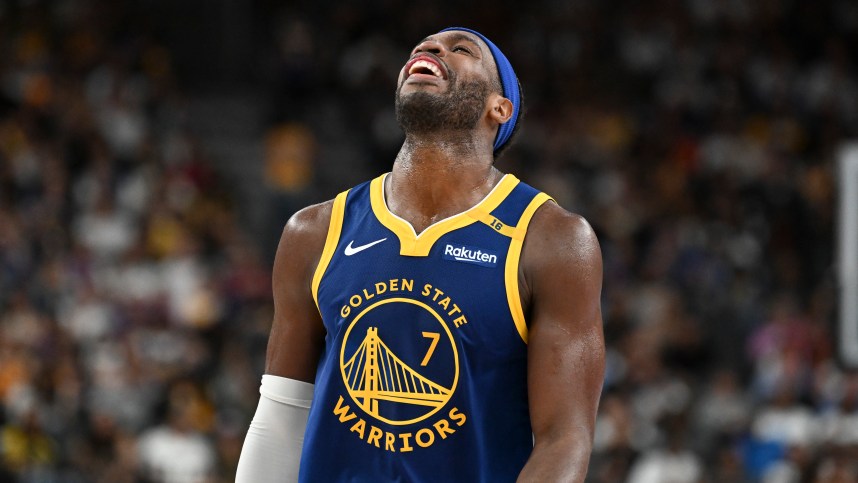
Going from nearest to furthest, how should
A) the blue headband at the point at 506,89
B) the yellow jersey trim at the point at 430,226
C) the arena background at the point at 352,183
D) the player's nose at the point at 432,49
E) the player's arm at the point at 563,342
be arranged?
the player's arm at the point at 563,342 < the yellow jersey trim at the point at 430,226 < the player's nose at the point at 432,49 < the blue headband at the point at 506,89 < the arena background at the point at 352,183

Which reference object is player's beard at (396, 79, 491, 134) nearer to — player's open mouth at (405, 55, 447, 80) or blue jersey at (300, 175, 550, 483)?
player's open mouth at (405, 55, 447, 80)

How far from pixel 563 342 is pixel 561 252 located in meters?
0.23

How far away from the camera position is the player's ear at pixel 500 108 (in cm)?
373

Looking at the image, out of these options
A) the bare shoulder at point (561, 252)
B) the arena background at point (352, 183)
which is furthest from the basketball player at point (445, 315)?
the arena background at point (352, 183)

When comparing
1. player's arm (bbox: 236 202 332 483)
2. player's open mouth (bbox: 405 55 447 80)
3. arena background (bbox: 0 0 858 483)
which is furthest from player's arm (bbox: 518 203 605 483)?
arena background (bbox: 0 0 858 483)

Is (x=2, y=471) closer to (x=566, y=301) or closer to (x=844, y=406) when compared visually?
(x=844, y=406)

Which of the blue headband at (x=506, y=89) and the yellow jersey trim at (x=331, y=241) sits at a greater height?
the blue headband at (x=506, y=89)

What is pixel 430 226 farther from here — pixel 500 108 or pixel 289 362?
pixel 289 362

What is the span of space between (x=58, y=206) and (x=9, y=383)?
2748 mm

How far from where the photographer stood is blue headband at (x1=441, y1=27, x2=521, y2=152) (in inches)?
149

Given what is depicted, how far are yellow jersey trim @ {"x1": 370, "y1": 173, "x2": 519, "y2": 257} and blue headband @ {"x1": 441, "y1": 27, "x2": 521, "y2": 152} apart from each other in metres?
0.19

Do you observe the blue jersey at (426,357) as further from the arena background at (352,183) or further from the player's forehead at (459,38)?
the arena background at (352,183)

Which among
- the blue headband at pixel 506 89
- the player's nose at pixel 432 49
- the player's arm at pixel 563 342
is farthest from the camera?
the blue headband at pixel 506 89

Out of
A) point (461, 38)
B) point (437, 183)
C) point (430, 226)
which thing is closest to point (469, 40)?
point (461, 38)
